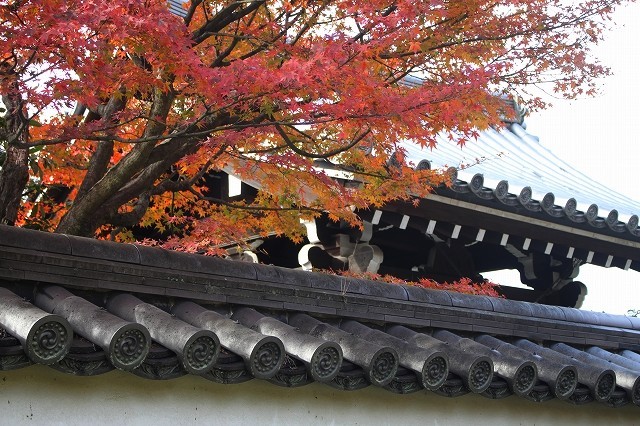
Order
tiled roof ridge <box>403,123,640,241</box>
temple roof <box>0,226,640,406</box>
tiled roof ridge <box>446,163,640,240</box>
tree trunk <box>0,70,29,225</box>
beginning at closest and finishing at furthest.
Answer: temple roof <box>0,226,640,406</box> → tree trunk <box>0,70,29,225</box> → tiled roof ridge <box>446,163,640,240</box> → tiled roof ridge <box>403,123,640,241</box>

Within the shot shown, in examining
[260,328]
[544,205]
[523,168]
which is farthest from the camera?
[523,168]

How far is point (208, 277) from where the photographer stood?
486cm

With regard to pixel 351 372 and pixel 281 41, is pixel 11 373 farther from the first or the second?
pixel 281 41

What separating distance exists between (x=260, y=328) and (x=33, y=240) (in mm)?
1297

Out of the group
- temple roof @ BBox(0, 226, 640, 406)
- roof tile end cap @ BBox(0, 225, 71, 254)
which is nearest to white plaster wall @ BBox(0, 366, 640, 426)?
temple roof @ BBox(0, 226, 640, 406)

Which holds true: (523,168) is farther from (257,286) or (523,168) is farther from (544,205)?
(257,286)

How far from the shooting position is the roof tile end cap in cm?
416

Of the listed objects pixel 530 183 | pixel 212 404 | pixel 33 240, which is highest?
pixel 530 183

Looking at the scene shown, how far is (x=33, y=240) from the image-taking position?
4266mm

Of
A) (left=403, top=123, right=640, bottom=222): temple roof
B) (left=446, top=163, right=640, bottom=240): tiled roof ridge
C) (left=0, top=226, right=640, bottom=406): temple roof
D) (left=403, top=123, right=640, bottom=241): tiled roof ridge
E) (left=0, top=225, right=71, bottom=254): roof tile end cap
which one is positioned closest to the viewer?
(left=0, top=226, right=640, bottom=406): temple roof

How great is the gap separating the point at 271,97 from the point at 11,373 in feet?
7.18

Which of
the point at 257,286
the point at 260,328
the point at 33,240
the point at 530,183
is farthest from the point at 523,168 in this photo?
the point at 33,240

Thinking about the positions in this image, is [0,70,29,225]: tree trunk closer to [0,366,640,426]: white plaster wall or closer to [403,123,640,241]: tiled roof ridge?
[0,366,640,426]: white plaster wall

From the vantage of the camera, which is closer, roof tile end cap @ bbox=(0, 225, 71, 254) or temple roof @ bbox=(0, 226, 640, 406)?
temple roof @ bbox=(0, 226, 640, 406)
